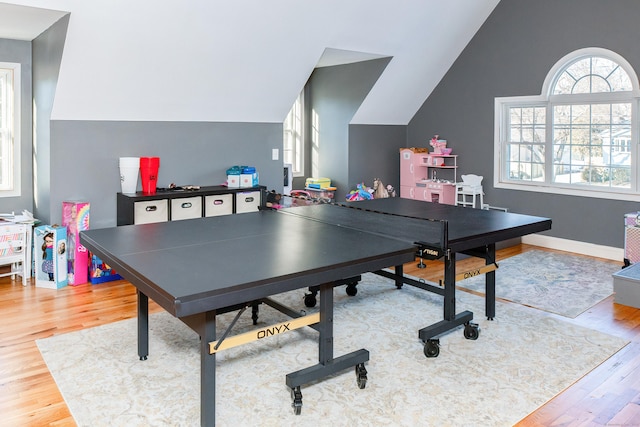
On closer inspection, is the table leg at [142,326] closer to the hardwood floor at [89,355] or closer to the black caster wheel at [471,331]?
the hardwood floor at [89,355]

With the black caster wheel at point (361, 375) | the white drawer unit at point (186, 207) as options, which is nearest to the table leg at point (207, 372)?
the black caster wheel at point (361, 375)

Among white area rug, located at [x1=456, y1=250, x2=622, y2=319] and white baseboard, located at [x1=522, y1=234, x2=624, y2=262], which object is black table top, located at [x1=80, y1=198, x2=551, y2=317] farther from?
white baseboard, located at [x1=522, y1=234, x2=624, y2=262]

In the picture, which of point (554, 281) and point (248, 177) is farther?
point (248, 177)

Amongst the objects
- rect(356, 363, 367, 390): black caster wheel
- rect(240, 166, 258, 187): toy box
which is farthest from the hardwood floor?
rect(240, 166, 258, 187): toy box

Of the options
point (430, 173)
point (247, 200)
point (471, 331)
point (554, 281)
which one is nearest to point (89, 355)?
point (471, 331)

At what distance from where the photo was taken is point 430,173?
8.05 meters

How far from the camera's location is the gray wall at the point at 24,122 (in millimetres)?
5617

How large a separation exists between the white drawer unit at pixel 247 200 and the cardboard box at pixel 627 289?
3.68 metres

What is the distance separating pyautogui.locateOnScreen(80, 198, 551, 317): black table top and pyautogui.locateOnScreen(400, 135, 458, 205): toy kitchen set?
3.35m

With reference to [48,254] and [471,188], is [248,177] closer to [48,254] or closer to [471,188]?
[48,254]

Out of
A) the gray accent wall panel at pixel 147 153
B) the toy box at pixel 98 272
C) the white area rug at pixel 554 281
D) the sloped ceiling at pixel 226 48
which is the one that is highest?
A: the sloped ceiling at pixel 226 48

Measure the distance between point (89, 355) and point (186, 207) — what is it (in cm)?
240

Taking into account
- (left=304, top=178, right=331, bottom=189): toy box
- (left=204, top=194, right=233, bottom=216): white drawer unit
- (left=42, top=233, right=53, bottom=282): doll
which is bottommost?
(left=42, top=233, right=53, bottom=282): doll

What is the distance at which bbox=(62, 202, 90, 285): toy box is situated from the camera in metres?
5.09
